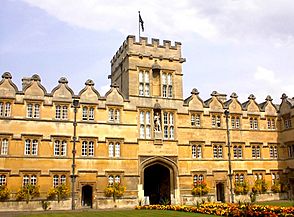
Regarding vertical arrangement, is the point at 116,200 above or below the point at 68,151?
below

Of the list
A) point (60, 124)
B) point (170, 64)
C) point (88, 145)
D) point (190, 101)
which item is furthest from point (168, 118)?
point (60, 124)

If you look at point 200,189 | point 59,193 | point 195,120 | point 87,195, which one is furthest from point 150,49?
point 59,193

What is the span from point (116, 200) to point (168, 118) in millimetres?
9634

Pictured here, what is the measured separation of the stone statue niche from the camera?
34656 millimetres

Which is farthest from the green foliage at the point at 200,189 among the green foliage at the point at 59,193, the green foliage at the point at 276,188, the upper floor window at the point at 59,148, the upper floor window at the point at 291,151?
the upper floor window at the point at 59,148

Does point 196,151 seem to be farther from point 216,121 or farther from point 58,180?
point 58,180

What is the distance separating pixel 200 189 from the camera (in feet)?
114

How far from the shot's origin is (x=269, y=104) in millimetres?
41000

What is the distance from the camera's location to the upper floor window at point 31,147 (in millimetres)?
30438

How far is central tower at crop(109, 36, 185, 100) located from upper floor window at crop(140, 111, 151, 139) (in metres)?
2.02

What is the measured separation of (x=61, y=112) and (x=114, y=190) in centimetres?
863

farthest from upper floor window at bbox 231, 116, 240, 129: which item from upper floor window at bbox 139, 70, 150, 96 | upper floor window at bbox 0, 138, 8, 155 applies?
upper floor window at bbox 0, 138, 8, 155

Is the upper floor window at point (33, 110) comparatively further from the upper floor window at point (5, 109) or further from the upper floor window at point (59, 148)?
the upper floor window at point (59, 148)

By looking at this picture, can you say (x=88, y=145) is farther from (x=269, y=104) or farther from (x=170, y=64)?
(x=269, y=104)
